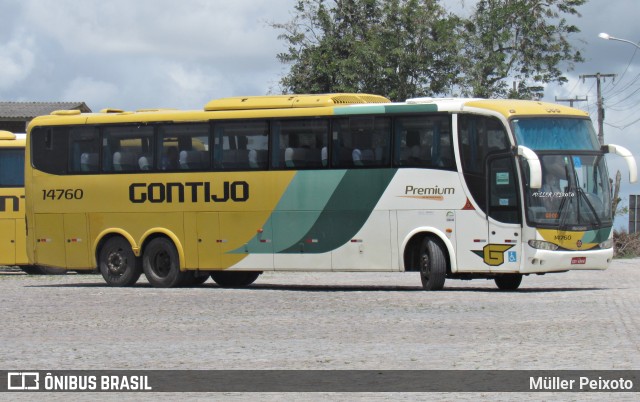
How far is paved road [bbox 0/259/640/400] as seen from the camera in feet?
44.6

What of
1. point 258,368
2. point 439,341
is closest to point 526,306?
point 439,341

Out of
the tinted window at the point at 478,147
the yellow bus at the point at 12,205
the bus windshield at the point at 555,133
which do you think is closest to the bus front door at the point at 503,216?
the tinted window at the point at 478,147

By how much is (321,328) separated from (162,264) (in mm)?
11022

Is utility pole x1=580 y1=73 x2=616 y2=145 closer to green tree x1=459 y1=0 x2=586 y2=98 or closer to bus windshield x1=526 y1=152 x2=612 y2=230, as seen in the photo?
green tree x1=459 y1=0 x2=586 y2=98

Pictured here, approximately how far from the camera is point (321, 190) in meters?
26.1

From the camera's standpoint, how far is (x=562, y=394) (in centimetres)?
1095

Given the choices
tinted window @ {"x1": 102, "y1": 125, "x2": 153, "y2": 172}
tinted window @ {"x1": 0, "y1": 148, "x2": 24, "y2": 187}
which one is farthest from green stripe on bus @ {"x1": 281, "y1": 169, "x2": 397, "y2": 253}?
tinted window @ {"x1": 0, "y1": 148, "x2": 24, "y2": 187}

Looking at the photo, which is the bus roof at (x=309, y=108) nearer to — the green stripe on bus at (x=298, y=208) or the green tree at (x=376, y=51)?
the green stripe on bus at (x=298, y=208)

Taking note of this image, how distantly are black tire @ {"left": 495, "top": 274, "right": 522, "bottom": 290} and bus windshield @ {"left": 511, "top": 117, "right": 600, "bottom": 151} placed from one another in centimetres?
272

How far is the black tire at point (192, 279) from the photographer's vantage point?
2840 cm

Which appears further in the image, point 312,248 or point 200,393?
point 312,248

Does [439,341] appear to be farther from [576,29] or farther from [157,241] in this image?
[576,29]

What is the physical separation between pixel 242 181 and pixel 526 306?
24.8 ft

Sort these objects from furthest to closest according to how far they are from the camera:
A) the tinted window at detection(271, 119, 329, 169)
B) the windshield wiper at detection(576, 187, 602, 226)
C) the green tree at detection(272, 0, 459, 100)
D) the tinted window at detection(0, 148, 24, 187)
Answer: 1. the green tree at detection(272, 0, 459, 100)
2. the tinted window at detection(0, 148, 24, 187)
3. the tinted window at detection(271, 119, 329, 169)
4. the windshield wiper at detection(576, 187, 602, 226)
